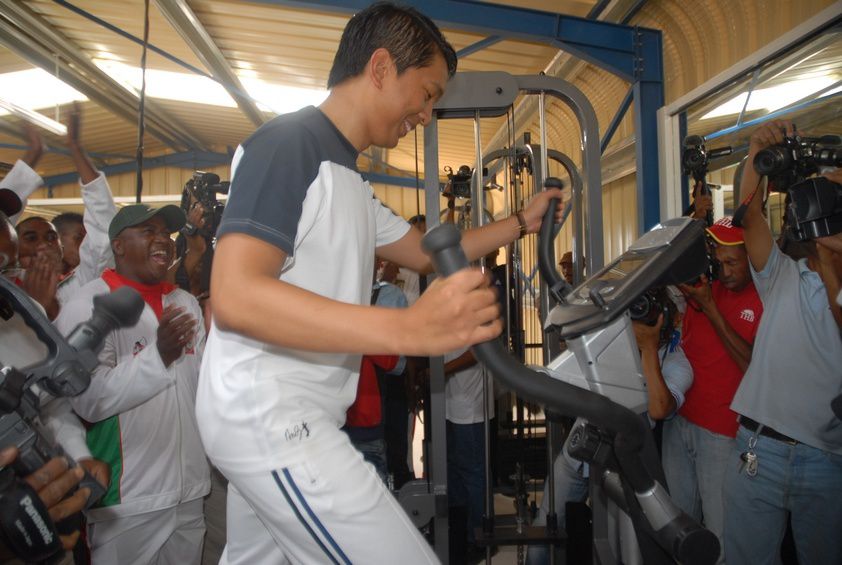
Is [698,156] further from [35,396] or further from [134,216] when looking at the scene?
[35,396]

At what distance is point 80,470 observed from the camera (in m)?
1.14

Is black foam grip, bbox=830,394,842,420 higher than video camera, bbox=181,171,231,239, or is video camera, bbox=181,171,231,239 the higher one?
video camera, bbox=181,171,231,239

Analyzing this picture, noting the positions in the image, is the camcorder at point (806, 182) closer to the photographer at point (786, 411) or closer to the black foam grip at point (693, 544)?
the photographer at point (786, 411)

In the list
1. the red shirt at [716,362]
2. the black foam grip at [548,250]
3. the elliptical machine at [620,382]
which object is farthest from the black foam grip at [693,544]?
the red shirt at [716,362]

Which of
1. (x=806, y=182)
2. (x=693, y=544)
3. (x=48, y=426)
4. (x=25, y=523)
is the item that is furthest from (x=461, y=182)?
(x=25, y=523)

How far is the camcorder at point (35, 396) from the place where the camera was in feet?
3.11

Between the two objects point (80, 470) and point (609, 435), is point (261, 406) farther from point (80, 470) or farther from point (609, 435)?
point (609, 435)

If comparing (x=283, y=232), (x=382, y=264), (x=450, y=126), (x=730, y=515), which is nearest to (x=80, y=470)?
(x=283, y=232)

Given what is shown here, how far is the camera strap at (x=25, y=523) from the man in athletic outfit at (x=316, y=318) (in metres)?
0.29

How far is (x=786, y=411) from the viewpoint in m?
1.95

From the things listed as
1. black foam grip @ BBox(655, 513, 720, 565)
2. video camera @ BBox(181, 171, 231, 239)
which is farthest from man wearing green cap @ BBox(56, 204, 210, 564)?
black foam grip @ BBox(655, 513, 720, 565)

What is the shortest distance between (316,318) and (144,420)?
142 centimetres

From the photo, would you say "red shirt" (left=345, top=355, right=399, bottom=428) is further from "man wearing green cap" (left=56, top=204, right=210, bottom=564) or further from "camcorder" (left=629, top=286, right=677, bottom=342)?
"camcorder" (left=629, top=286, right=677, bottom=342)

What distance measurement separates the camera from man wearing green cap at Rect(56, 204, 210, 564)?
70.9 inches
